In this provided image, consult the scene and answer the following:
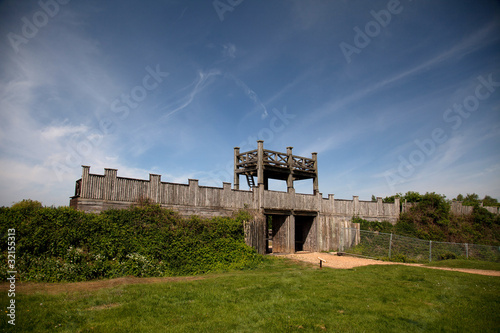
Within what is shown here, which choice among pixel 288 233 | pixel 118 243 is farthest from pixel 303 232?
pixel 118 243

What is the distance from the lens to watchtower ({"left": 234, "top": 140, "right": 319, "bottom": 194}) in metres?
23.3

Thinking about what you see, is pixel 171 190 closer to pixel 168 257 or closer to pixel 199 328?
pixel 168 257

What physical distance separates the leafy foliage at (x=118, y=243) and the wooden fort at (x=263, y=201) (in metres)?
0.82

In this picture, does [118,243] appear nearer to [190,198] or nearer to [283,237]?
[190,198]

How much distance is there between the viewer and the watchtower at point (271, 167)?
2333 centimetres

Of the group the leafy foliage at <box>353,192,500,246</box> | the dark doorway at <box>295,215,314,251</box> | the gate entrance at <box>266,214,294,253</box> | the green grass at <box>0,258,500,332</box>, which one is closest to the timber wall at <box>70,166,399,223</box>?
the gate entrance at <box>266,214,294,253</box>

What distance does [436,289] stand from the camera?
10625 mm

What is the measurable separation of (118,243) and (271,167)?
12.7 m

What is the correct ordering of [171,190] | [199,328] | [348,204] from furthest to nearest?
[348,204] < [171,190] < [199,328]

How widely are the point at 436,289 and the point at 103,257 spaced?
13.5 meters

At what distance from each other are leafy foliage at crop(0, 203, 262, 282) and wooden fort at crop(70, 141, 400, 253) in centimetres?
82

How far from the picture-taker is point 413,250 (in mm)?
21844

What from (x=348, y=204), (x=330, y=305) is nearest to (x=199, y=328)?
(x=330, y=305)

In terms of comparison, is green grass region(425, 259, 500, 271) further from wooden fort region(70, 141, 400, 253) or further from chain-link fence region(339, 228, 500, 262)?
wooden fort region(70, 141, 400, 253)
